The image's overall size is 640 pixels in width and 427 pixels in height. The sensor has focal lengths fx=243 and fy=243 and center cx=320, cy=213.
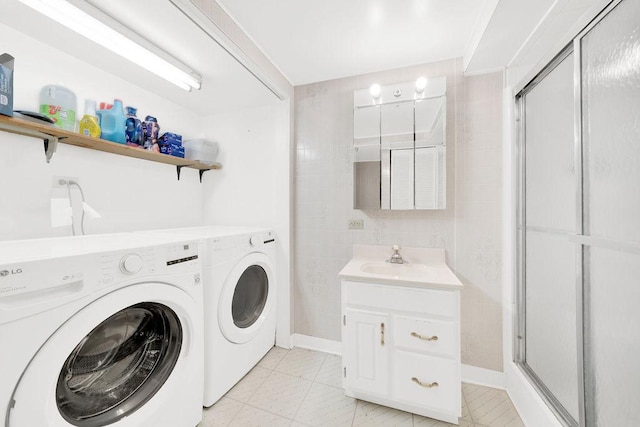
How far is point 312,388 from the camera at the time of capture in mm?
1574

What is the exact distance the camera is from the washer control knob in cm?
Answer: 92

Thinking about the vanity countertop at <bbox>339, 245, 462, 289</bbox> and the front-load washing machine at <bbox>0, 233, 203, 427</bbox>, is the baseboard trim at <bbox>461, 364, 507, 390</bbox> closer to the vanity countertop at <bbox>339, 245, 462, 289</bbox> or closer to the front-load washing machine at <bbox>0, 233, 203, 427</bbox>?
the vanity countertop at <bbox>339, 245, 462, 289</bbox>

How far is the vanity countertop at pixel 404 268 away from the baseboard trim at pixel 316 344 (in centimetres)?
74

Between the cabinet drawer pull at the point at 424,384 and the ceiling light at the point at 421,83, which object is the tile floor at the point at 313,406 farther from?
the ceiling light at the point at 421,83

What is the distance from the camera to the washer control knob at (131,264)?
3.01 feet

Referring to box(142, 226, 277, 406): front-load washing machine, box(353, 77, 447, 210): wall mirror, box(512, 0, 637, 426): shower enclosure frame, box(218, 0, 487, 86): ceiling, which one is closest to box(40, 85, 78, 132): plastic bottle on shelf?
box(142, 226, 277, 406): front-load washing machine

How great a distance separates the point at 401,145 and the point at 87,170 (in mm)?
2083

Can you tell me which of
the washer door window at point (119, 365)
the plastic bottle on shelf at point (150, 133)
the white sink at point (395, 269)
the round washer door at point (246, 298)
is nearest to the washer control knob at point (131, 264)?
the washer door window at point (119, 365)

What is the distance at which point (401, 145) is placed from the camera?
5.74ft

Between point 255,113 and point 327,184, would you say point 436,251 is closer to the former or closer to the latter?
point 327,184

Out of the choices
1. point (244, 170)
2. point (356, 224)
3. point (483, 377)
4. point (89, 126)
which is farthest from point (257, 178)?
point (483, 377)

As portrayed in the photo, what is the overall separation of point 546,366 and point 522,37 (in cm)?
176

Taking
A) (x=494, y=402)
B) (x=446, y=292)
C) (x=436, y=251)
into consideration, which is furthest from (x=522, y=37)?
(x=494, y=402)

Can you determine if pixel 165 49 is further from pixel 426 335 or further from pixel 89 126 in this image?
pixel 426 335
